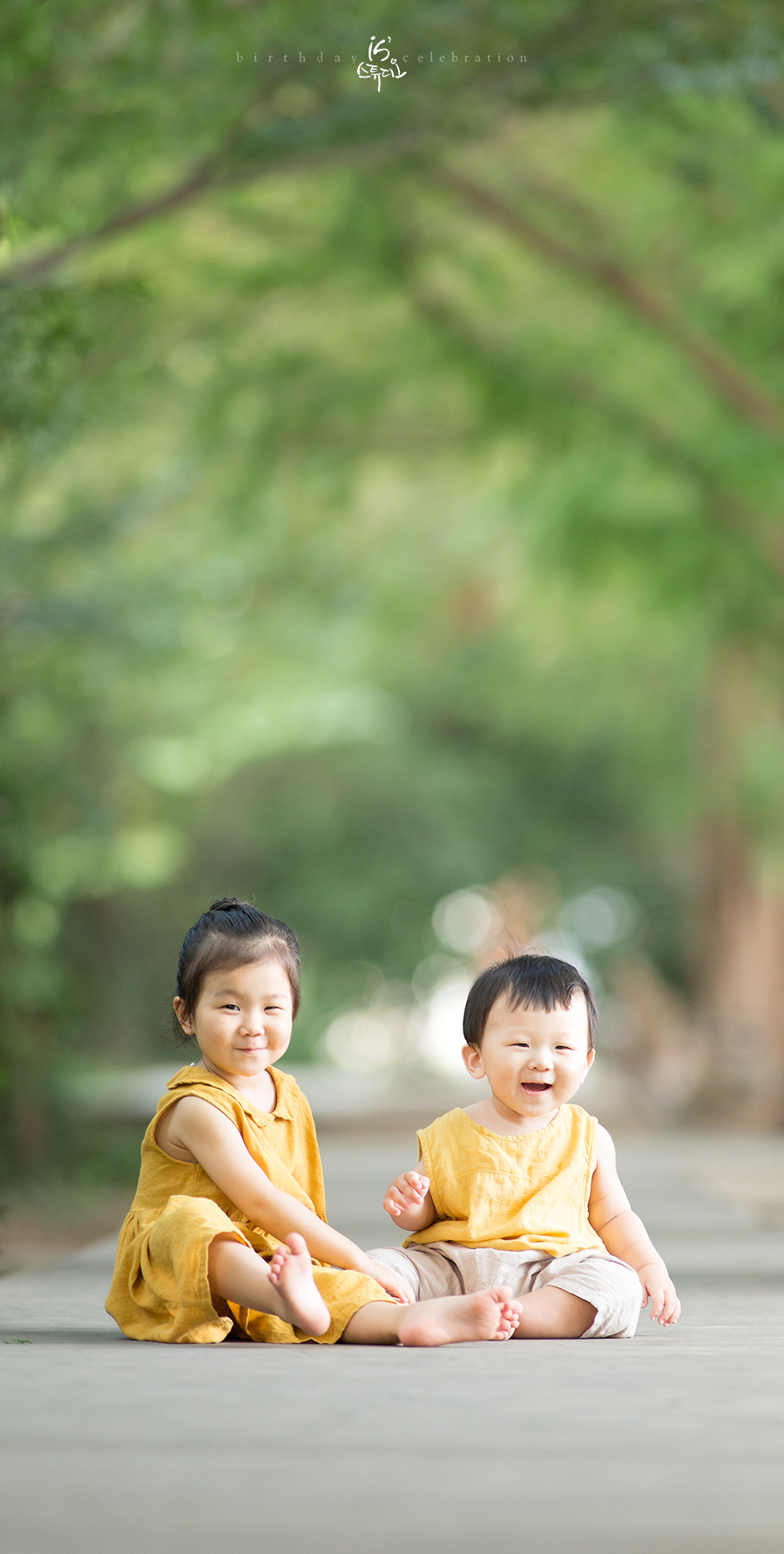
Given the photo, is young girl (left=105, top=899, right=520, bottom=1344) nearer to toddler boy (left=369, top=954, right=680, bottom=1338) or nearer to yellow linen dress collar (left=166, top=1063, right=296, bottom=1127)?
yellow linen dress collar (left=166, top=1063, right=296, bottom=1127)

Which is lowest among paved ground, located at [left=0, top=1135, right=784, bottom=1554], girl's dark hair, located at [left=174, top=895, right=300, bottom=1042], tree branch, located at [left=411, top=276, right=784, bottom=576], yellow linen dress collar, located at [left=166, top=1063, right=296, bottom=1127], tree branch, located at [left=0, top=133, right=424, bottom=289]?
paved ground, located at [left=0, top=1135, right=784, bottom=1554]

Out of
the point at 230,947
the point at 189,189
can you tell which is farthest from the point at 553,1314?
the point at 189,189

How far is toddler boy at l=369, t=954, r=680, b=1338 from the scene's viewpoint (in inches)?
143

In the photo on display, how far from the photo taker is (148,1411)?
267 cm

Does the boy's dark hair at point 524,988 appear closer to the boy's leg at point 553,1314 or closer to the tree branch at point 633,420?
the boy's leg at point 553,1314

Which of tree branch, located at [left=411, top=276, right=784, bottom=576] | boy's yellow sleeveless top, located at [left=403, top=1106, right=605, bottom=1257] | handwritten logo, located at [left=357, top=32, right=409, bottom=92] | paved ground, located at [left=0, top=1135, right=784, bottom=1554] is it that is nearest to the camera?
paved ground, located at [left=0, top=1135, right=784, bottom=1554]

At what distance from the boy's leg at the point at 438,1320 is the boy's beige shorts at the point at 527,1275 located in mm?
191

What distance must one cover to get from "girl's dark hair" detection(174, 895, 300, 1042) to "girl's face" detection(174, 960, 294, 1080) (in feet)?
0.06

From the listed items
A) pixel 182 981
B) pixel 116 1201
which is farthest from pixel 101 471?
pixel 182 981

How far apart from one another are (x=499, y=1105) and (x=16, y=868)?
22.6ft

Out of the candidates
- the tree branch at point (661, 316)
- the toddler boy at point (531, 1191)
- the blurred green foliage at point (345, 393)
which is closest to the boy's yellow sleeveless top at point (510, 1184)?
the toddler boy at point (531, 1191)

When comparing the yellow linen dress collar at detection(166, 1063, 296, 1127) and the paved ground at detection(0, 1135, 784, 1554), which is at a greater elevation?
the yellow linen dress collar at detection(166, 1063, 296, 1127)

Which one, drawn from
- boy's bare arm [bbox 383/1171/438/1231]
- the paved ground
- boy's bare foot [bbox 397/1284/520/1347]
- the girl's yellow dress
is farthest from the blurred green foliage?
the paved ground

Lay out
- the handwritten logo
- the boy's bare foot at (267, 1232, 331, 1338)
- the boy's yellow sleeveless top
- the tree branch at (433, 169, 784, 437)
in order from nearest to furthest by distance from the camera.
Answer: the boy's bare foot at (267, 1232, 331, 1338), the boy's yellow sleeveless top, the handwritten logo, the tree branch at (433, 169, 784, 437)
